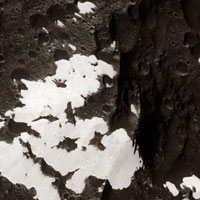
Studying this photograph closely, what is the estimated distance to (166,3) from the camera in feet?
2.57

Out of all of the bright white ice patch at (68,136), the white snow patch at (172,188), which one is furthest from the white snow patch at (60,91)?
the white snow patch at (172,188)

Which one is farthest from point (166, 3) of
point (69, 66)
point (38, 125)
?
point (38, 125)

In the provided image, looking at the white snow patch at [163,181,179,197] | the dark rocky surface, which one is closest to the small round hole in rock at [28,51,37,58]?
the dark rocky surface

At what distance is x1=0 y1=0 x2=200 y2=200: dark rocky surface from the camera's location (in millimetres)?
780

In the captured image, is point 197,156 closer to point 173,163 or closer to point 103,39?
point 173,163

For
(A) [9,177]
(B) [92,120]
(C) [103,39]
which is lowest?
(A) [9,177]

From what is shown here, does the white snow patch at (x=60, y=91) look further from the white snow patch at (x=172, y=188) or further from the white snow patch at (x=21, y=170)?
the white snow patch at (x=172, y=188)

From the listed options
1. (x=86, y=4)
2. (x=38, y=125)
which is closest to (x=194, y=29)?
(x=86, y=4)

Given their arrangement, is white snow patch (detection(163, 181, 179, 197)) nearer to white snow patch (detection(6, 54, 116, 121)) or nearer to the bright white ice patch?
the bright white ice patch

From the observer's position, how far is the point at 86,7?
778 mm

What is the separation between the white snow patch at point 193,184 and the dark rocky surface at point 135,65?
0.01 m

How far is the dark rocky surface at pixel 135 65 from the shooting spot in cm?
78

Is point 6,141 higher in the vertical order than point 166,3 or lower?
lower

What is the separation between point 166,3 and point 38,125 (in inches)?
11.7
